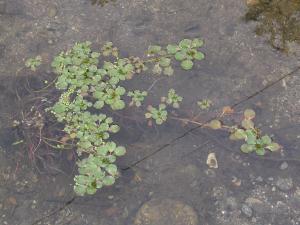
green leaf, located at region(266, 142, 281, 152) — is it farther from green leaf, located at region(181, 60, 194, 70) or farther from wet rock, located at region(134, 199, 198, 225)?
green leaf, located at region(181, 60, 194, 70)

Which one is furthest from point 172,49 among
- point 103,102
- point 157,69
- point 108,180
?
point 108,180

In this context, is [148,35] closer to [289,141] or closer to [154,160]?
[154,160]

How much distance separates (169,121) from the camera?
12.1 ft

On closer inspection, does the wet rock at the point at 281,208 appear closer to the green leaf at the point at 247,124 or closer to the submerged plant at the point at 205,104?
the green leaf at the point at 247,124

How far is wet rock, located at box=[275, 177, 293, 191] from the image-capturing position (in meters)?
3.39

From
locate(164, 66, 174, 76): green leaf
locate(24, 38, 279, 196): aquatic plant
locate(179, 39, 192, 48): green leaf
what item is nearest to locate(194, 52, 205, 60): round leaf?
locate(24, 38, 279, 196): aquatic plant

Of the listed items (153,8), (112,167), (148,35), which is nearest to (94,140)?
(112,167)

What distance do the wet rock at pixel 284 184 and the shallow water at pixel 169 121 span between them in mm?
16

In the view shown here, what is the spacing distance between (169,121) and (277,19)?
1297mm

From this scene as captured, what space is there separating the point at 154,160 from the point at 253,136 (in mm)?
738

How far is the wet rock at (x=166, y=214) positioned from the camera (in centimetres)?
331

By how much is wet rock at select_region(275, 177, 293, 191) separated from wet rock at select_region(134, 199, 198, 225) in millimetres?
625

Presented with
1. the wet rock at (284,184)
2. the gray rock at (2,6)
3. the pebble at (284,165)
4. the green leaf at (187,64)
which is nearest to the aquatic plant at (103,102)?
the green leaf at (187,64)

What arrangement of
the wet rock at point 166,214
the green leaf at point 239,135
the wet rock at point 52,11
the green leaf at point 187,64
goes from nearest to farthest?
the wet rock at point 166,214 < the green leaf at point 239,135 < the green leaf at point 187,64 < the wet rock at point 52,11
